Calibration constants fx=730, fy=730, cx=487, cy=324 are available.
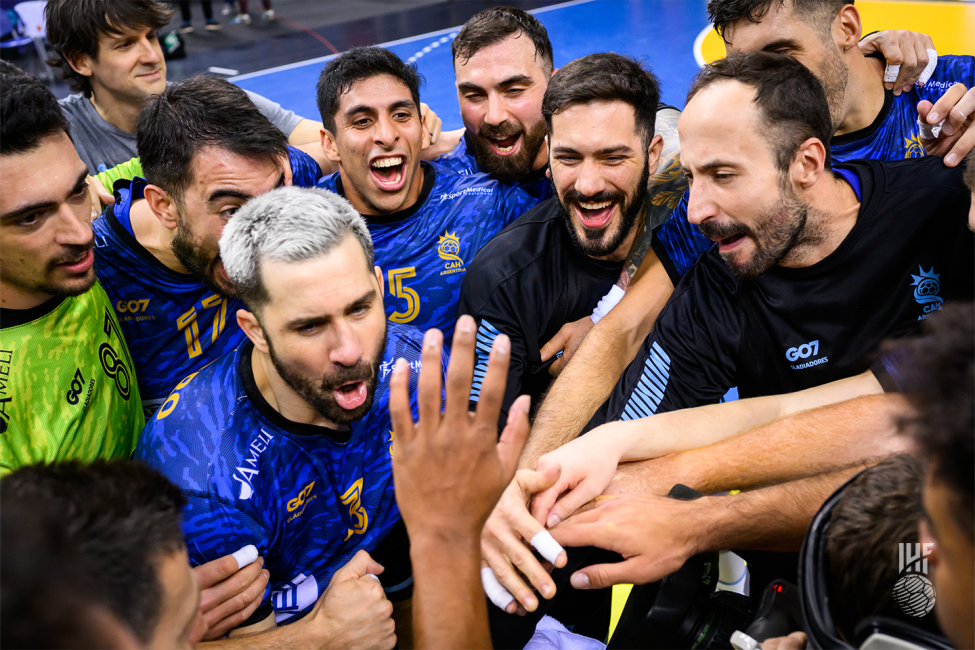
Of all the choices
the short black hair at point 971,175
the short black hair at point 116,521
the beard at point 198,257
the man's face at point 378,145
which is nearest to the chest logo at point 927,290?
the short black hair at point 971,175

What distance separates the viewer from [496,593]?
2.28 meters

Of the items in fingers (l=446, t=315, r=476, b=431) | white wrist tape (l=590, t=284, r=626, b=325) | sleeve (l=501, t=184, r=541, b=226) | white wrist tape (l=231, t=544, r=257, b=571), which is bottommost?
white wrist tape (l=231, t=544, r=257, b=571)

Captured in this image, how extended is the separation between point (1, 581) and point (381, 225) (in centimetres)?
343

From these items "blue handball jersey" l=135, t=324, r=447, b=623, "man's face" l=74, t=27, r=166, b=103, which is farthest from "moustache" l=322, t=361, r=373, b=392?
"man's face" l=74, t=27, r=166, b=103

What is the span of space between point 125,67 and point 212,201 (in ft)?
8.59

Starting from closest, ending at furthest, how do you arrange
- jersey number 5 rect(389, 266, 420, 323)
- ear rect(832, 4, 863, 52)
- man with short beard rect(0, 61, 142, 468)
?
man with short beard rect(0, 61, 142, 468)
ear rect(832, 4, 863, 52)
jersey number 5 rect(389, 266, 420, 323)

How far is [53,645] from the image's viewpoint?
1.26m

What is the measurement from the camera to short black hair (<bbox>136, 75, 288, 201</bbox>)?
368cm

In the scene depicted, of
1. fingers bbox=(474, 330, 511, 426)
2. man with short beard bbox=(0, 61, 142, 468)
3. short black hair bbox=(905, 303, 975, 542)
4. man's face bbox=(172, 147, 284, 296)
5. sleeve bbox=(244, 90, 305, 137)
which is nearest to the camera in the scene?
short black hair bbox=(905, 303, 975, 542)

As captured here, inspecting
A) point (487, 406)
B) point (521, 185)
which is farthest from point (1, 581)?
point (521, 185)

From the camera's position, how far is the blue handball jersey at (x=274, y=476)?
8.96ft

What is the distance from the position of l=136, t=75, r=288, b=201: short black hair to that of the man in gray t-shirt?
1706 millimetres

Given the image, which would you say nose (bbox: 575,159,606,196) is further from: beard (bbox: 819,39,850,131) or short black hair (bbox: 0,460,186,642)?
short black hair (bbox: 0,460,186,642)

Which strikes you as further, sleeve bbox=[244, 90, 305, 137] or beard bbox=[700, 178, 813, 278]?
sleeve bbox=[244, 90, 305, 137]
